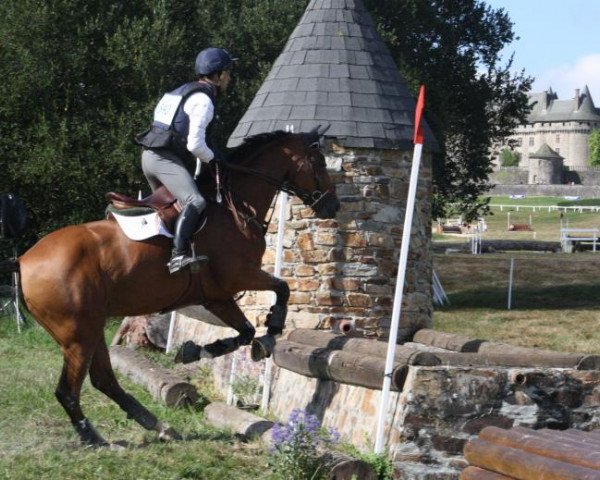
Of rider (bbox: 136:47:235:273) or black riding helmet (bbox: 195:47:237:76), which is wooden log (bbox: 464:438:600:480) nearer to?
rider (bbox: 136:47:235:273)

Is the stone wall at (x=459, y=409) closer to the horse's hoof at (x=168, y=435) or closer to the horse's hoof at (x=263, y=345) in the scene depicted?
the horse's hoof at (x=263, y=345)

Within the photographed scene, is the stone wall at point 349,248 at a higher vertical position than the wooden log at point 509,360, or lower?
higher

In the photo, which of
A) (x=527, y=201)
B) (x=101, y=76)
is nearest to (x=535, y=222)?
(x=527, y=201)

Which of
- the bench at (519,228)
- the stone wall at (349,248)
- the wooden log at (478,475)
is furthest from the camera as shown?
the bench at (519,228)

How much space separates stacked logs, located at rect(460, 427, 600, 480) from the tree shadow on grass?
Answer: 56.2ft

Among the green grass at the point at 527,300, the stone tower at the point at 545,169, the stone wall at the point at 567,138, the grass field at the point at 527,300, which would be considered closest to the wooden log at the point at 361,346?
the green grass at the point at 527,300

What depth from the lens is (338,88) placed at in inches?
496

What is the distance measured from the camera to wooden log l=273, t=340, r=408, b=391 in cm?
846

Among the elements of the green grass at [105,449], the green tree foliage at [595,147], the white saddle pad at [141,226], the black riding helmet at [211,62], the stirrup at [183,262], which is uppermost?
the green tree foliage at [595,147]

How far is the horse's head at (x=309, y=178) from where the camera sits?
9438mm

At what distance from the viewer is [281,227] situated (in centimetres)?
1108

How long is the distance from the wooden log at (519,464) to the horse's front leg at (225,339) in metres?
2.33

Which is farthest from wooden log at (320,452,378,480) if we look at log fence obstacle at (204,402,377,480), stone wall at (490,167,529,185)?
stone wall at (490,167,529,185)

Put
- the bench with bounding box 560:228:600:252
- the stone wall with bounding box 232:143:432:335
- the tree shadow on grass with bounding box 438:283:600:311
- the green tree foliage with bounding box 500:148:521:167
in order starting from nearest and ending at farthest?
the stone wall with bounding box 232:143:432:335
the tree shadow on grass with bounding box 438:283:600:311
the bench with bounding box 560:228:600:252
the green tree foliage with bounding box 500:148:521:167
